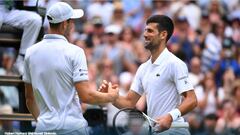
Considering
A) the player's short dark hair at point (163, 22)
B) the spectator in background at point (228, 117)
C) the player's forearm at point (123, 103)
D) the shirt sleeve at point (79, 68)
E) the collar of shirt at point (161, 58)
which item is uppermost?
the player's short dark hair at point (163, 22)

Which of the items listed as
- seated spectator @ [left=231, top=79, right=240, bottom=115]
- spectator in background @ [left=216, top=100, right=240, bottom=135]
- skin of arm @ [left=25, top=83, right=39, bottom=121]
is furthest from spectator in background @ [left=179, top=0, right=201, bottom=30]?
skin of arm @ [left=25, top=83, right=39, bottom=121]

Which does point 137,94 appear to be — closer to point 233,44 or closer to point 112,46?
point 112,46

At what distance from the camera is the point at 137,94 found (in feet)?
33.4

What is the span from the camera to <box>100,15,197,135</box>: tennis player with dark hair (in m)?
9.49

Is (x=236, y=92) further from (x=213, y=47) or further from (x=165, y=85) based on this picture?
(x=165, y=85)

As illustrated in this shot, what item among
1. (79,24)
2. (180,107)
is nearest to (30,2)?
(180,107)

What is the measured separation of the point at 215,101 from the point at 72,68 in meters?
7.63

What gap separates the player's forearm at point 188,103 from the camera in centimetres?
946

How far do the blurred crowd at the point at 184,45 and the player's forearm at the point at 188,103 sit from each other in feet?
16.8

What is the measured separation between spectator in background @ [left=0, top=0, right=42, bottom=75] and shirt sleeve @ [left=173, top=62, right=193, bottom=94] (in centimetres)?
225

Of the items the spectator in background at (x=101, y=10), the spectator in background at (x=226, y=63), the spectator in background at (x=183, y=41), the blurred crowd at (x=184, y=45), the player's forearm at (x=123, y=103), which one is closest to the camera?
the player's forearm at (x=123, y=103)

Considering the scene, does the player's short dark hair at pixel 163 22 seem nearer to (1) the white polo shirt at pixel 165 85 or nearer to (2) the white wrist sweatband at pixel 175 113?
(1) the white polo shirt at pixel 165 85

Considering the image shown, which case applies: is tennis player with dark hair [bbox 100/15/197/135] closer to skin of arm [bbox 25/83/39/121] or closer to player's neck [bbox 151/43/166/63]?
player's neck [bbox 151/43/166/63]

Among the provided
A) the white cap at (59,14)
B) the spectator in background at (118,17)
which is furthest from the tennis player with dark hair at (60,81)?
the spectator in background at (118,17)
